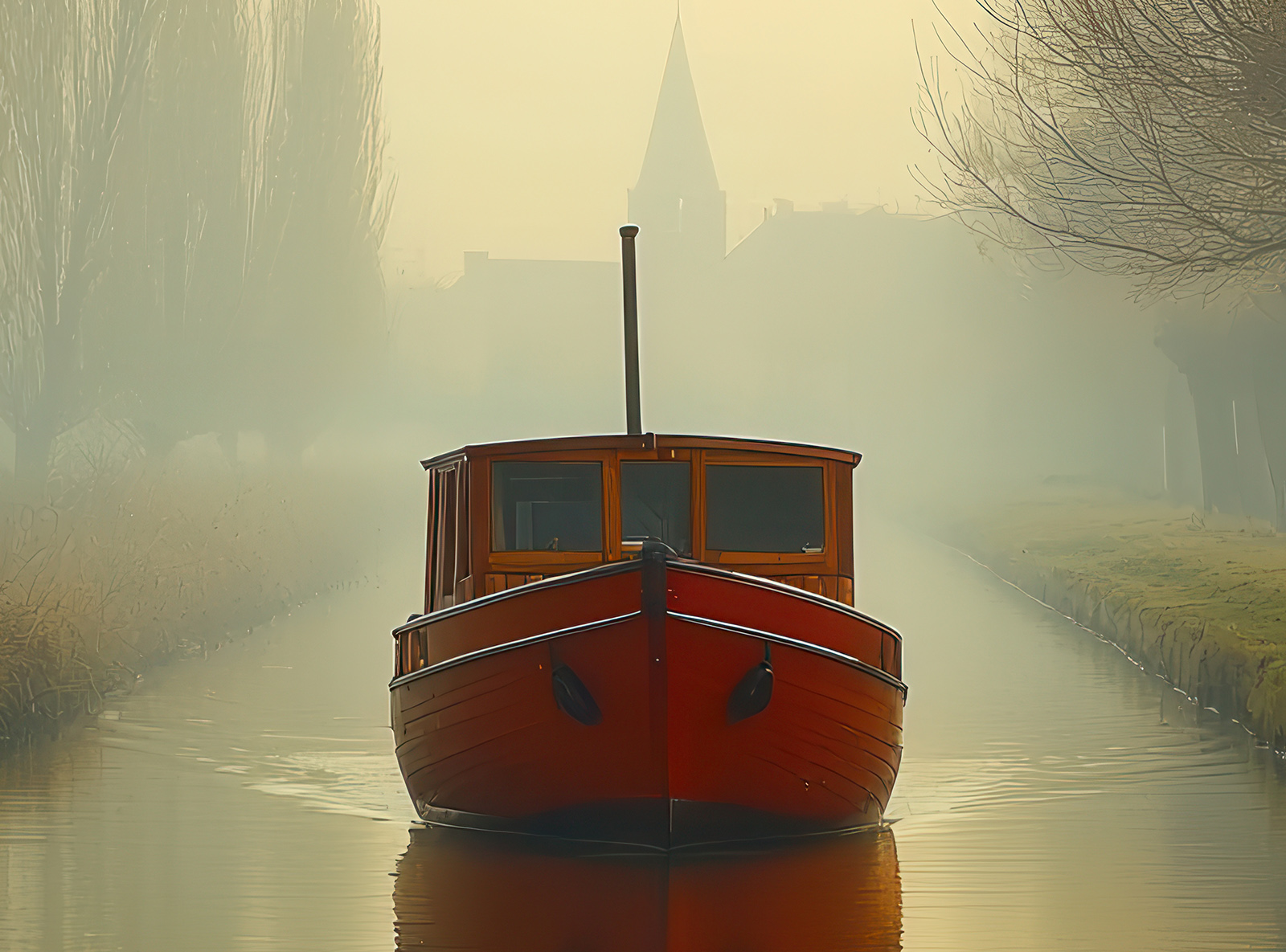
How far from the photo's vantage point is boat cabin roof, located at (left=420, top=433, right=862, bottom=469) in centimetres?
1173

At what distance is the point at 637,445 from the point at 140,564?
12.8m

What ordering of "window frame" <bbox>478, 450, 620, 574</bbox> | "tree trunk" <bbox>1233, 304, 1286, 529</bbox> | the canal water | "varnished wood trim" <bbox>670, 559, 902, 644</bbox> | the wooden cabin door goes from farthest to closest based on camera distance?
1. "tree trunk" <bbox>1233, 304, 1286, 529</bbox>
2. the wooden cabin door
3. "window frame" <bbox>478, 450, 620, 574</bbox>
4. "varnished wood trim" <bbox>670, 559, 902, 644</bbox>
5. the canal water

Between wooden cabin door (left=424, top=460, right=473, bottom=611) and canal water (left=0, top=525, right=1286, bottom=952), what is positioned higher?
wooden cabin door (left=424, top=460, right=473, bottom=611)

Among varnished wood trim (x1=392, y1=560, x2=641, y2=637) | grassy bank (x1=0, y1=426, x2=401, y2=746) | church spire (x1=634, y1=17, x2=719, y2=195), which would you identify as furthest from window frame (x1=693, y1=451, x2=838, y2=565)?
church spire (x1=634, y1=17, x2=719, y2=195)

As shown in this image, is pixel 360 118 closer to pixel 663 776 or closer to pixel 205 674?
pixel 205 674

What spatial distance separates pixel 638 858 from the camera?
1088 cm

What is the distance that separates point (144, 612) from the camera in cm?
2197

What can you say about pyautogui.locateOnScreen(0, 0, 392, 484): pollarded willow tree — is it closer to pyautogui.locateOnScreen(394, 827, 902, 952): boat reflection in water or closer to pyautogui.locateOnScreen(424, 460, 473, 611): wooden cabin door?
pyautogui.locateOnScreen(424, 460, 473, 611): wooden cabin door

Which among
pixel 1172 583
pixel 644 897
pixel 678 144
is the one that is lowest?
pixel 644 897

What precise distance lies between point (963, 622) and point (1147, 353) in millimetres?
14129

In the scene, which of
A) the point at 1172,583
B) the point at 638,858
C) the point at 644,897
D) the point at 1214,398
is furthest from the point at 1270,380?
the point at 644,897

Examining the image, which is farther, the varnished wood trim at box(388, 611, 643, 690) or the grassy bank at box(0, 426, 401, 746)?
the grassy bank at box(0, 426, 401, 746)

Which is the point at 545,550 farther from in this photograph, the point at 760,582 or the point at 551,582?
the point at 760,582

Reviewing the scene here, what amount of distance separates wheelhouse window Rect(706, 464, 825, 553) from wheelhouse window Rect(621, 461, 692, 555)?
0.52 ft
